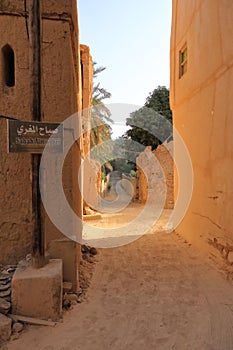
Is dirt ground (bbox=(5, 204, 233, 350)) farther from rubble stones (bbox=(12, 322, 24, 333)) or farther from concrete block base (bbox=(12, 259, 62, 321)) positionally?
concrete block base (bbox=(12, 259, 62, 321))

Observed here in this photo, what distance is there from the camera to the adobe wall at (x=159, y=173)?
47.5 ft

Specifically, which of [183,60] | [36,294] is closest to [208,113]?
[183,60]

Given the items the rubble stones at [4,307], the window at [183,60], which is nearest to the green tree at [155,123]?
the window at [183,60]

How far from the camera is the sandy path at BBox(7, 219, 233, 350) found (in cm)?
268

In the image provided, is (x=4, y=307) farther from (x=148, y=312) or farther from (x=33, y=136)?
(x=33, y=136)

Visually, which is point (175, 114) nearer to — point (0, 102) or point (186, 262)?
point (186, 262)

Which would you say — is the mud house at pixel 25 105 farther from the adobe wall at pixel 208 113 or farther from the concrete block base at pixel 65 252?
the adobe wall at pixel 208 113

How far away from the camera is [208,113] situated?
543 centimetres

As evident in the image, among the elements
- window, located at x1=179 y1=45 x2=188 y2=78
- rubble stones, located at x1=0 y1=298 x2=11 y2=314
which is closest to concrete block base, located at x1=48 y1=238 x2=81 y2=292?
rubble stones, located at x1=0 y1=298 x2=11 y2=314

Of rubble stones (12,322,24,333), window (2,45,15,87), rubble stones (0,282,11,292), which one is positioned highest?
window (2,45,15,87)

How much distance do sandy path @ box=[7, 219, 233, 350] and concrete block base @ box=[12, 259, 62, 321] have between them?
17cm

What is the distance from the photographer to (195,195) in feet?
20.6

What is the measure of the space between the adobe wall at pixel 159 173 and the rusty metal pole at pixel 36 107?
11590 millimetres

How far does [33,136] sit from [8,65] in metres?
1.33
